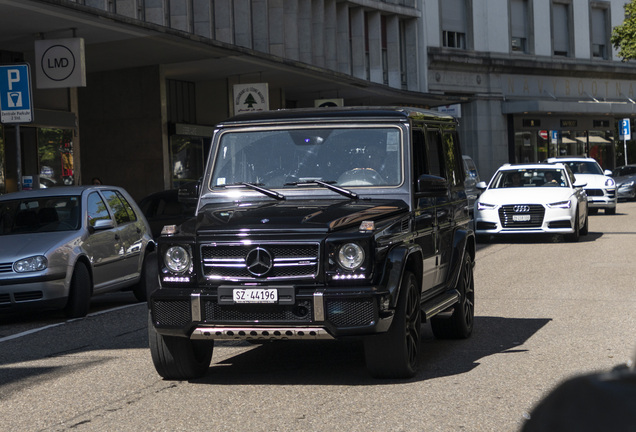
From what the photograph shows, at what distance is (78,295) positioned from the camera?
12.3 metres

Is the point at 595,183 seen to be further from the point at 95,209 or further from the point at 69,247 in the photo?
the point at 69,247

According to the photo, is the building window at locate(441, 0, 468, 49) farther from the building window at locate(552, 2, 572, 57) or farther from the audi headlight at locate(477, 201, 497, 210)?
the audi headlight at locate(477, 201, 497, 210)

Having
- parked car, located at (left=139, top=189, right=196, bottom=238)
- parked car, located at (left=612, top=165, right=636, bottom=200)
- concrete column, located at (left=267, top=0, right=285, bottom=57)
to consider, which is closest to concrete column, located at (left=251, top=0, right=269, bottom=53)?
concrete column, located at (left=267, top=0, right=285, bottom=57)

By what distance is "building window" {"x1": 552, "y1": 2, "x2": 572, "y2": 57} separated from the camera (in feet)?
197

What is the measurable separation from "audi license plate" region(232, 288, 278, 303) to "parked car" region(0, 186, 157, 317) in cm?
573

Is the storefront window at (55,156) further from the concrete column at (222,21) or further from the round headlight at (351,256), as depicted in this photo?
the round headlight at (351,256)

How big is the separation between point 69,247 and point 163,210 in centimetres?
971

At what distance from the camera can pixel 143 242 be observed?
47.0 ft

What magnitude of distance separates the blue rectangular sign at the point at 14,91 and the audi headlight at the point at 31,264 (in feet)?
14.1

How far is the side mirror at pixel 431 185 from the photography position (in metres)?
7.73

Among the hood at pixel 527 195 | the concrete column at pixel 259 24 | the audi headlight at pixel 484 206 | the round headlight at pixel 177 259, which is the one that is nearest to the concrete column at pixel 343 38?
the concrete column at pixel 259 24

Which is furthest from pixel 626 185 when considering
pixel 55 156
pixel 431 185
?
pixel 431 185

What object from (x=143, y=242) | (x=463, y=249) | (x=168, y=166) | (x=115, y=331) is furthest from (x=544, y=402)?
(x=168, y=166)

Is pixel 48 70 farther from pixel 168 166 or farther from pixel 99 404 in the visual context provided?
pixel 99 404
